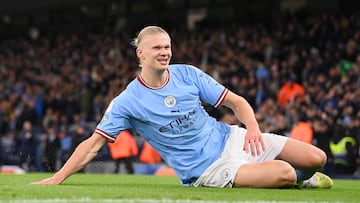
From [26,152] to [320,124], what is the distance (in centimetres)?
757

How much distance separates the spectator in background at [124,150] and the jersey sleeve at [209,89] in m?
10.8

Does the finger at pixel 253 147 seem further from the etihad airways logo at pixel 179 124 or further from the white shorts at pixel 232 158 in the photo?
the etihad airways logo at pixel 179 124

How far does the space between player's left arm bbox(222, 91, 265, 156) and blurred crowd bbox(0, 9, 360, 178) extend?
6.36 meters

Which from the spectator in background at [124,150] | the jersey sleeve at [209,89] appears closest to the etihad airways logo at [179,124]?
the jersey sleeve at [209,89]

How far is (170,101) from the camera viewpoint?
8.35 meters

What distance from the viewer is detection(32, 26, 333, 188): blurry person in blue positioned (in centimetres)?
825

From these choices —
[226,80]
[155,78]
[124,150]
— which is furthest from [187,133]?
[226,80]

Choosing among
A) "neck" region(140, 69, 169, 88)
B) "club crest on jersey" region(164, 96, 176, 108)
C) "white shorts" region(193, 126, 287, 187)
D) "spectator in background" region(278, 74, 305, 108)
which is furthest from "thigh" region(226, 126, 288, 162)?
"spectator in background" region(278, 74, 305, 108)

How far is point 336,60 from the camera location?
72.7 feet

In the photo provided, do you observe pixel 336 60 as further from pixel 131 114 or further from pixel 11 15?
pixel 11 15

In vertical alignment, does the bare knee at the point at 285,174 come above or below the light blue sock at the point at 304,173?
above

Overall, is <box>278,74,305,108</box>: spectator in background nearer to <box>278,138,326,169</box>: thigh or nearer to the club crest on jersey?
<box>278,138,326,169</box>: thigh

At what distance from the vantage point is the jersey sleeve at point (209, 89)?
332 inches

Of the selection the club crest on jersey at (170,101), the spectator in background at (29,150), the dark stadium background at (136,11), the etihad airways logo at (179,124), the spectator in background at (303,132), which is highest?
the club crest on jersey at (170,101)
